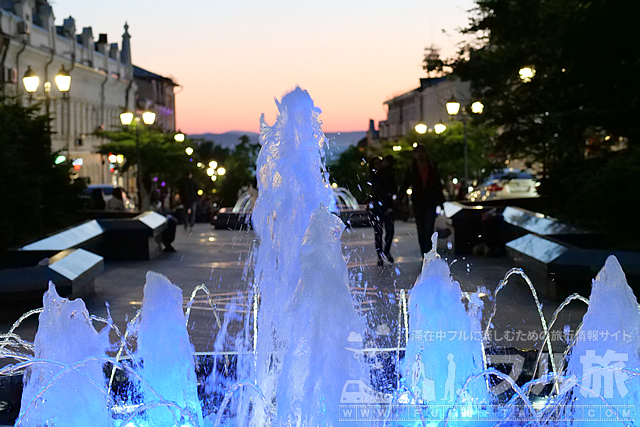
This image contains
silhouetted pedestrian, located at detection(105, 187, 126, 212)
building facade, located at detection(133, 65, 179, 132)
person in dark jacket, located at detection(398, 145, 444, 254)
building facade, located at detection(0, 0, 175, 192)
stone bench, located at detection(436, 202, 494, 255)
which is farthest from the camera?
building facade, located at detection(133, 65, 179, 132)

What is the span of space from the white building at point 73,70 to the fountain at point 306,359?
102ft

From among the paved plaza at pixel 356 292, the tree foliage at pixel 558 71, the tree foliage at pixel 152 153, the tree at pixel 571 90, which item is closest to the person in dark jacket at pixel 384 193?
the paved plaza at pixel 356 292

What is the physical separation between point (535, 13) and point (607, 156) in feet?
23.6

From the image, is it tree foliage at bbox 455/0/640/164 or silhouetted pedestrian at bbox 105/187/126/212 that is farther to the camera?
silhouetted pedestrian at bbox 105/187/126/212

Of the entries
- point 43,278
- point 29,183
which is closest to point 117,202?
point 29,183

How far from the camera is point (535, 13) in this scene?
82.9ft

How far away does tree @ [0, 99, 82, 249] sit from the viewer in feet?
48.1

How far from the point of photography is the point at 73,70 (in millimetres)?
56969

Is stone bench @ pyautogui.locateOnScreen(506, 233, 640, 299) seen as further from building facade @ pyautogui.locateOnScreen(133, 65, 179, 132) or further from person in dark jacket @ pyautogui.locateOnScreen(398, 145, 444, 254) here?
building facade @ pyautogui.locateOnScreen(133, 65, 179, 132)

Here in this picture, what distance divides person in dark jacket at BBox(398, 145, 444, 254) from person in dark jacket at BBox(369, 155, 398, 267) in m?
0.22

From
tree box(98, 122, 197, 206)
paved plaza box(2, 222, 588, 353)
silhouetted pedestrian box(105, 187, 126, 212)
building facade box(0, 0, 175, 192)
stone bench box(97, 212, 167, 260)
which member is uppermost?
building facade box(0, 0, 175, 192)

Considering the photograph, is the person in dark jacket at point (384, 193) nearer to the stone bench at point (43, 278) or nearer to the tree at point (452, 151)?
the stone bench at point (43, 278)

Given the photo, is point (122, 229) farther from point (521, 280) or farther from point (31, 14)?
point (31, 14)

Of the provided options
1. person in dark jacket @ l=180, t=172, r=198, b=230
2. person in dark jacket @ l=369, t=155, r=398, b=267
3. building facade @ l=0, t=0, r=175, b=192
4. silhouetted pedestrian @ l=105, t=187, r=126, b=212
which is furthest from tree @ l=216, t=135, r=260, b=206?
person in dark jacket @ l=369, t=155, r=398, b=267
